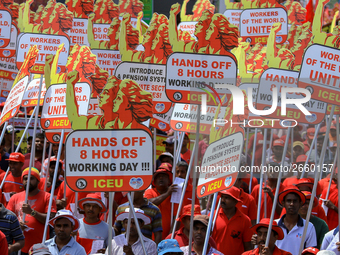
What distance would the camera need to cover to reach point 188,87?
604cm

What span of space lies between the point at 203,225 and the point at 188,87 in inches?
58.4

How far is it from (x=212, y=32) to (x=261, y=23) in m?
4.32

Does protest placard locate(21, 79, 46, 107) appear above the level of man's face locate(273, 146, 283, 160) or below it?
above

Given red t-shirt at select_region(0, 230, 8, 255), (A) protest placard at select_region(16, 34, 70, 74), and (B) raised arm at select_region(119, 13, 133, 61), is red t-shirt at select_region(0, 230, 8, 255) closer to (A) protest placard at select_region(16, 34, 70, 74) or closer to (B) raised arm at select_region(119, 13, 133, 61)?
(B) raised arm at select_region(119, 13, 133, 61)

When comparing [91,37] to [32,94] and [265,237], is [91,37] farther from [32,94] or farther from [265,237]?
[265,237]

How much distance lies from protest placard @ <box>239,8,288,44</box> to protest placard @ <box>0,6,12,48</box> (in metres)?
4.02

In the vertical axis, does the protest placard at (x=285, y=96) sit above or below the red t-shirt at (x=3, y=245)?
above

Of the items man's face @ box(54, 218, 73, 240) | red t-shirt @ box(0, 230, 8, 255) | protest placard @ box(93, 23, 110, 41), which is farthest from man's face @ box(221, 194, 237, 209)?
protest placard @ box(93, 23, 110, 41)

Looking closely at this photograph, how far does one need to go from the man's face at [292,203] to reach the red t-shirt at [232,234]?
1.53 ft

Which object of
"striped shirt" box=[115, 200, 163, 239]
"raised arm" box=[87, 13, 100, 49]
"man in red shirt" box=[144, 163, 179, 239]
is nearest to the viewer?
"striped shirt" box=[115, 200, 163, 239]

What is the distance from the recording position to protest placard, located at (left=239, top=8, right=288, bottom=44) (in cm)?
975

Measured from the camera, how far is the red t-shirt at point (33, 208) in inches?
253

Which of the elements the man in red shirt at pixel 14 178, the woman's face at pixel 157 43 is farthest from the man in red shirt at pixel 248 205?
the man in red shirt at pixel 14 178

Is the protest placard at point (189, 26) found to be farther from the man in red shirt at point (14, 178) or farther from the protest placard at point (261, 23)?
the man in red shirt at point (14, 178)
